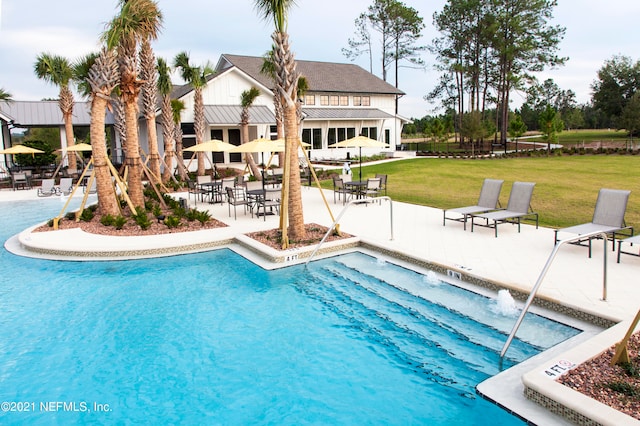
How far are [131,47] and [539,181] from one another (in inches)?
710

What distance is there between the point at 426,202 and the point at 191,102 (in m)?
22.5

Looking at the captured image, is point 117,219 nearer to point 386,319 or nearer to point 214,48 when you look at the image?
point 386,319

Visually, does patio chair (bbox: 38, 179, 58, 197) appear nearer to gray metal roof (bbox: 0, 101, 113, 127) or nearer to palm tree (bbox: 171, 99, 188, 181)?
palm tree (bbox: 171, 99, 188, 181)

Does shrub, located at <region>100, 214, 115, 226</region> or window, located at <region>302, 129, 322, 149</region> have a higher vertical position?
window, located at <region>302, 129, 322, 149</region>

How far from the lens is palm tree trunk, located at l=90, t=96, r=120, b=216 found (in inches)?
515

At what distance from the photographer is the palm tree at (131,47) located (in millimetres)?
12931

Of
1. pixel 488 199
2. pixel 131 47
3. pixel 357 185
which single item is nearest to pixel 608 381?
pixel 488 199

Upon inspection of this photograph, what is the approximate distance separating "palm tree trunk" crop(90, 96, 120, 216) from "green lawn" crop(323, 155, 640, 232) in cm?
1024

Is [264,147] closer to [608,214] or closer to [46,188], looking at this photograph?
[608,214]

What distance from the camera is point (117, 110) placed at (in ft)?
84.3

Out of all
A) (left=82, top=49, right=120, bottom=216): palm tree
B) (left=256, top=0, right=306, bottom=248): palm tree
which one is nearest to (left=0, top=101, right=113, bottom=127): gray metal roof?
(left=82, top=49, right=120, bottom=216): palm tree

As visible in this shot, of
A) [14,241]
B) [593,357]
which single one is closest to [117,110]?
[14,241]

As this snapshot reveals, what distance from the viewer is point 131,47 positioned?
13875 millimetres

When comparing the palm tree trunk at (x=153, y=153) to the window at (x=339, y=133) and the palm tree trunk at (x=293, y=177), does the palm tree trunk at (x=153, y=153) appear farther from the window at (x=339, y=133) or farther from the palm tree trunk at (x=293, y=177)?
the window at (x=339, y=133)
